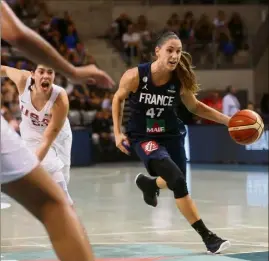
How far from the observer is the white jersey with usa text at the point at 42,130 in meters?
6.15

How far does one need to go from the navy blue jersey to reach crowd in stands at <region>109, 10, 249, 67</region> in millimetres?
13827

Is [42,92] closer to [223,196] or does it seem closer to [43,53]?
[43,53]

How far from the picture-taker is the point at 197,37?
21984 millimetres

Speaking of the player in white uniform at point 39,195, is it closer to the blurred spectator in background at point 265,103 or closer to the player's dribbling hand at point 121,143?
the player's dribbling hand at point 121,143

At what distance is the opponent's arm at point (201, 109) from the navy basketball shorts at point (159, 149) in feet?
1.13

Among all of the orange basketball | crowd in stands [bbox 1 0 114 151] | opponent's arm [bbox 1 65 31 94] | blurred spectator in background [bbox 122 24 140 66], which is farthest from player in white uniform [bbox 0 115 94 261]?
blurred spectator in background [bbox 122 24 140 66]

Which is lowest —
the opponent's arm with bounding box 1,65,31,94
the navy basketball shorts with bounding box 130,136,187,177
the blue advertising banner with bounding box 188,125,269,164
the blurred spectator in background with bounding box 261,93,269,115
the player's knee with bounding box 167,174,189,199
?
the blue advertising banner with bounding box 188,125,269,164

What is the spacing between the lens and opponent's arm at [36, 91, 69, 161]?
5168 millimetres

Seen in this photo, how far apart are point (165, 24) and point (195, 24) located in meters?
1.04

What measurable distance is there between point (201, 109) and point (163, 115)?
36 cm

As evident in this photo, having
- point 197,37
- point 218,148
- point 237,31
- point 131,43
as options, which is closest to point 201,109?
point 218,148

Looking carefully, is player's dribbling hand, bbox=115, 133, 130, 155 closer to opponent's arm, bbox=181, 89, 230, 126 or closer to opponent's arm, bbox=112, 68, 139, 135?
opponent's arm, bbox=112, 68, 139, 135

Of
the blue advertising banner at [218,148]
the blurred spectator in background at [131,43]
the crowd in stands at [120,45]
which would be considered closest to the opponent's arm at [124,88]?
the crowd in stands at [120,45]

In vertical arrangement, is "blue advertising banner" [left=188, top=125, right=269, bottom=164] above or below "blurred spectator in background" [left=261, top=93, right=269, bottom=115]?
below
